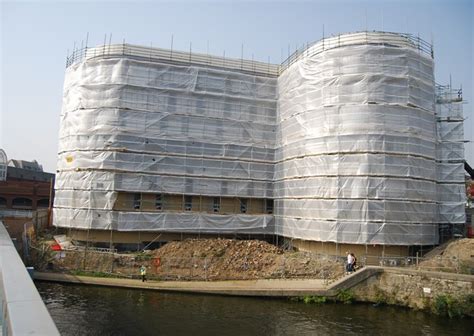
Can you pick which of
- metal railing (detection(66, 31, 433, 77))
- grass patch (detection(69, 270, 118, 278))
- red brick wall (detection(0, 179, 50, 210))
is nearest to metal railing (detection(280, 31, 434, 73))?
metal railing (detection(66, 31, 433, 77))

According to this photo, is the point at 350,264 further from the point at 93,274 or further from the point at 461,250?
the point at 93,274

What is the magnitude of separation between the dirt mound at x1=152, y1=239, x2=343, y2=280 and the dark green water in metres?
A: 2.91

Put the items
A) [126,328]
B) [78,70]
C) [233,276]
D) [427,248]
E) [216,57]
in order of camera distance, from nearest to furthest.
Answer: [126,328] < [233,276] < [427,248] < [78,70] < [216,57]

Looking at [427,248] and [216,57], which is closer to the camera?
[427,248]

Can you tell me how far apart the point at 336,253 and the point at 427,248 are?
570cm

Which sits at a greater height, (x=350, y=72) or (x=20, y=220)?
(x=350, y=72)

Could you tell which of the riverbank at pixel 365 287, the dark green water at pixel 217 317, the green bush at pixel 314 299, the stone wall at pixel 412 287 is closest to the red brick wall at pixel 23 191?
the riverbank at pixel 365 287

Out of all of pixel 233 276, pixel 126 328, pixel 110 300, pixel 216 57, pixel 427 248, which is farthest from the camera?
pixel 216 57

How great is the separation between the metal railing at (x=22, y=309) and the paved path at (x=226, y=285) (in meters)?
13.9

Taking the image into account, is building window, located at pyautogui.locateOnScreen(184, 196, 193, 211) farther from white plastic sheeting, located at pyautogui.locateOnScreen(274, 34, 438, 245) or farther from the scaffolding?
the scaffolding

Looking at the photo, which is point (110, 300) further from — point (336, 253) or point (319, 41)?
point (319, 41)

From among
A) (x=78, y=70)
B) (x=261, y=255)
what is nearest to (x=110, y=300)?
(x=261, y=255)

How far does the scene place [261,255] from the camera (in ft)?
80.7

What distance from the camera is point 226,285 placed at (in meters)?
20.9
